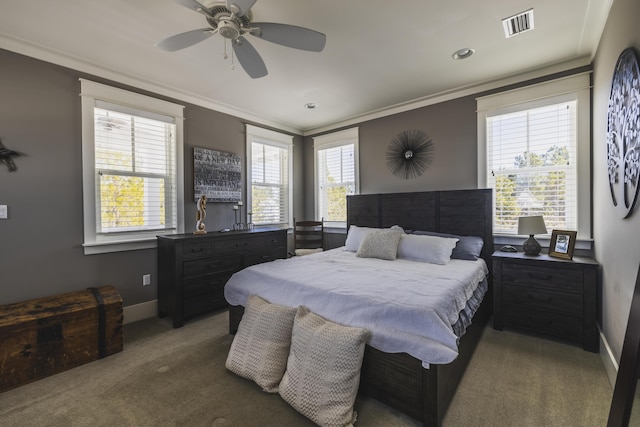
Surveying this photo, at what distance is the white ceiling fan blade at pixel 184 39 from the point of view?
6.35 ft

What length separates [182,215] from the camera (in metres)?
3.58

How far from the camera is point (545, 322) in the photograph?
2617 millimetres

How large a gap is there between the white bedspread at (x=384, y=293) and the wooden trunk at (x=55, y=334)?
1042 mm

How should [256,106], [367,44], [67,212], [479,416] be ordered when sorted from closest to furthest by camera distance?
[479,416], [367,44], [67,212], [256,106]

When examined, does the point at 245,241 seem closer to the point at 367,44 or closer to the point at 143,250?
the point at 143,250

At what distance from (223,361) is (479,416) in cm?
187

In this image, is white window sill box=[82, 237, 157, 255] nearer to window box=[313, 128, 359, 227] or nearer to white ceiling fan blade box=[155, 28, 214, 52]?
white ceiling fan blade box=[155, 28, 214, 52]

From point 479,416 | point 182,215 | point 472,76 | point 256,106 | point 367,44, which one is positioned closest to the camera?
point 479,416

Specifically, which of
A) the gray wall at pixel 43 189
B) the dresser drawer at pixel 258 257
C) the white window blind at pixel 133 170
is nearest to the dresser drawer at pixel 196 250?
the dresser drawer at pixel 258 257

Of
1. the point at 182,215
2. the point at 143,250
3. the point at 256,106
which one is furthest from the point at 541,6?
the point at 143,250

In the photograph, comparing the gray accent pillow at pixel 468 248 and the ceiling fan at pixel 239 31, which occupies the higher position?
the ceiling fan at pixel 239 31

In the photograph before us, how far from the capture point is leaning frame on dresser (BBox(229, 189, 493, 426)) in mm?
1598

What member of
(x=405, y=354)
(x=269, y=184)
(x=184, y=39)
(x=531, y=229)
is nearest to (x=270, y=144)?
(x=269, y=184)

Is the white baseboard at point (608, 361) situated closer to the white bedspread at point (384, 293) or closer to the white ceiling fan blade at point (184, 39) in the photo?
the white bedspread at point (384, 293)
